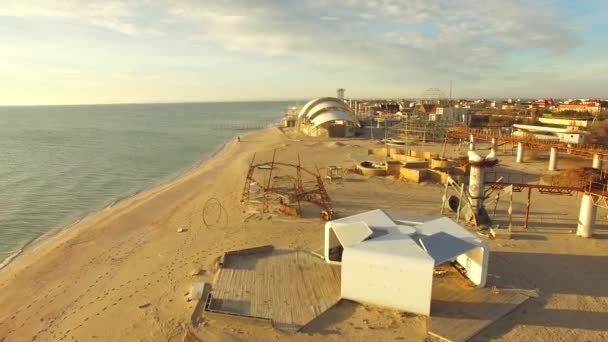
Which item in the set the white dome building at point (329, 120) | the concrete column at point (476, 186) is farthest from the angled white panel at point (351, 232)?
the white dome building at point (329, 120)

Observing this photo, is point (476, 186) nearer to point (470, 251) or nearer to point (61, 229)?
point (470, 251)

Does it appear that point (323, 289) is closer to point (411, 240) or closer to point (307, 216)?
point (411, 240)

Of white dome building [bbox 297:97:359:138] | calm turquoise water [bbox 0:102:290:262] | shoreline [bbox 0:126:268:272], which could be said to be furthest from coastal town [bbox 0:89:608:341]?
white dome building [bbox 297:97:359:138]

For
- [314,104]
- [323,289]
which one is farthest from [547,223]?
[314,104]

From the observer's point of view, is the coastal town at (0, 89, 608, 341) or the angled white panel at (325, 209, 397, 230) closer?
the coastal town at (0, 89, 608, 341)

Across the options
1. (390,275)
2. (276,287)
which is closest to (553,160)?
(390,275)

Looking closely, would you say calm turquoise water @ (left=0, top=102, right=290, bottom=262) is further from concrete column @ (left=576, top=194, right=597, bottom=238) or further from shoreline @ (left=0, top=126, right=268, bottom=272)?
concrete column @ (left=576, top=194, right=597, bottom=238)

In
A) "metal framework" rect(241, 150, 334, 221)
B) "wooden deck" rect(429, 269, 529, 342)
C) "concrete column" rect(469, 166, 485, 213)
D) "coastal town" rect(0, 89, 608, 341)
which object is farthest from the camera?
"metal framework" rect(241, 150, 334, 221)

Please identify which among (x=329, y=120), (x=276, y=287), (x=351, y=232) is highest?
(x=329, y=120)
